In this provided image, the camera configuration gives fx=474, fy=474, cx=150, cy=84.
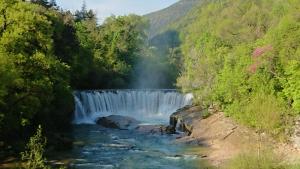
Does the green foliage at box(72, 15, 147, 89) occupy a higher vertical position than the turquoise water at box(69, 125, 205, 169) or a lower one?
higher

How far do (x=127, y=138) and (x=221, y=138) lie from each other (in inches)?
294

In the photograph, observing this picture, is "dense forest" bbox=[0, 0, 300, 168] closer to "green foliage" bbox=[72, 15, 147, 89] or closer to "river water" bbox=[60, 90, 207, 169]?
"green foliage" bbox=[72, 15, 147, 89]

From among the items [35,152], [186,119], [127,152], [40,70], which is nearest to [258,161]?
[35,152]

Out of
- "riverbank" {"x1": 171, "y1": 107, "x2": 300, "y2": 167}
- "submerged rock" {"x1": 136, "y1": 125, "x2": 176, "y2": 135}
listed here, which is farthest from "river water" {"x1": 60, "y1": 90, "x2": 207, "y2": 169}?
"riverbank" {"x1": 171, "y1": 107, "x2": 300, "y2": 167}

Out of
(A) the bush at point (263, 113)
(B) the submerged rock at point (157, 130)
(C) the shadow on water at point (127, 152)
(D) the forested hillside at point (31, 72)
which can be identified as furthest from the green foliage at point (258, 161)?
(B) the submerged rock at point (157, 130)

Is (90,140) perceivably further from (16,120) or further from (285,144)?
(285,144)

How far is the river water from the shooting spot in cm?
2744

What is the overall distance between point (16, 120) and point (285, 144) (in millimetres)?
15668

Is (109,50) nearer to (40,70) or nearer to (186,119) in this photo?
(186,119)

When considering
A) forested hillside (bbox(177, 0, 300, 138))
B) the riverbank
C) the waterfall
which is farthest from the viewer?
the waterfall

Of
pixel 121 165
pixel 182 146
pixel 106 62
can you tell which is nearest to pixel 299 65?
pixel 182 146

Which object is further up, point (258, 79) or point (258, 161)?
point (258, 79)

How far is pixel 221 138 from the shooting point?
1299 inches

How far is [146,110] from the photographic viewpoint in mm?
53219
